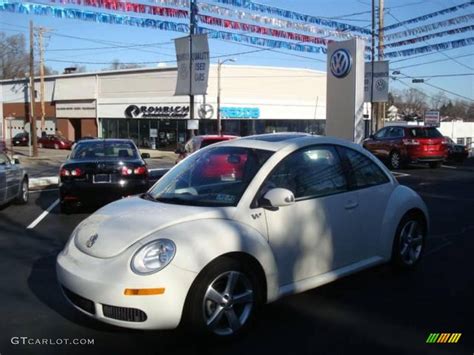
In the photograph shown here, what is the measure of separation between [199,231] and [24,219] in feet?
21.9

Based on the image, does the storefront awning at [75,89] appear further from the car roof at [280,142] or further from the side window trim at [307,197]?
the side window trim at [307,197]

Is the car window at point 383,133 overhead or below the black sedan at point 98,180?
overhead

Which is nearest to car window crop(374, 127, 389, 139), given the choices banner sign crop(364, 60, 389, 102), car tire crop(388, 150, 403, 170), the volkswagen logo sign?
car tire crop(388, 150, 403, 170)

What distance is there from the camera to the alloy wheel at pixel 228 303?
12.5ft

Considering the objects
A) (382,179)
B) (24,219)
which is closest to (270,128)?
(24,219)

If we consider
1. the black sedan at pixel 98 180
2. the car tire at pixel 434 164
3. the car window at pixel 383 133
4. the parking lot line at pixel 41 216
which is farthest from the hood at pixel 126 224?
the car tire at pixel 434 164

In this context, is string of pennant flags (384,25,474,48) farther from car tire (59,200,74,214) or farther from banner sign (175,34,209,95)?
car tire (59,200,74,214)

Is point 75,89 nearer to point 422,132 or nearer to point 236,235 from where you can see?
point 422,132

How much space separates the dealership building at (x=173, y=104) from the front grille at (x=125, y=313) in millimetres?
39917

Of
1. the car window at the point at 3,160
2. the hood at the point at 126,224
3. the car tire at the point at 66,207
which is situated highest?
the car window at the point at 3,160

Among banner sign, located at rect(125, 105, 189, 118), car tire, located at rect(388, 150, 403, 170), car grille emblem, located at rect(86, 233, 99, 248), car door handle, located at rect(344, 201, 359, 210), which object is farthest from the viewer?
banner sign, located at rect(125, 105, 189, 118)

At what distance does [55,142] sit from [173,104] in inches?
535

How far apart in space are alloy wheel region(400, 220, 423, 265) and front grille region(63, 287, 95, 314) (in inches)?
130

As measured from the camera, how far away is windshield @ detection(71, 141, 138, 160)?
33.7ft
